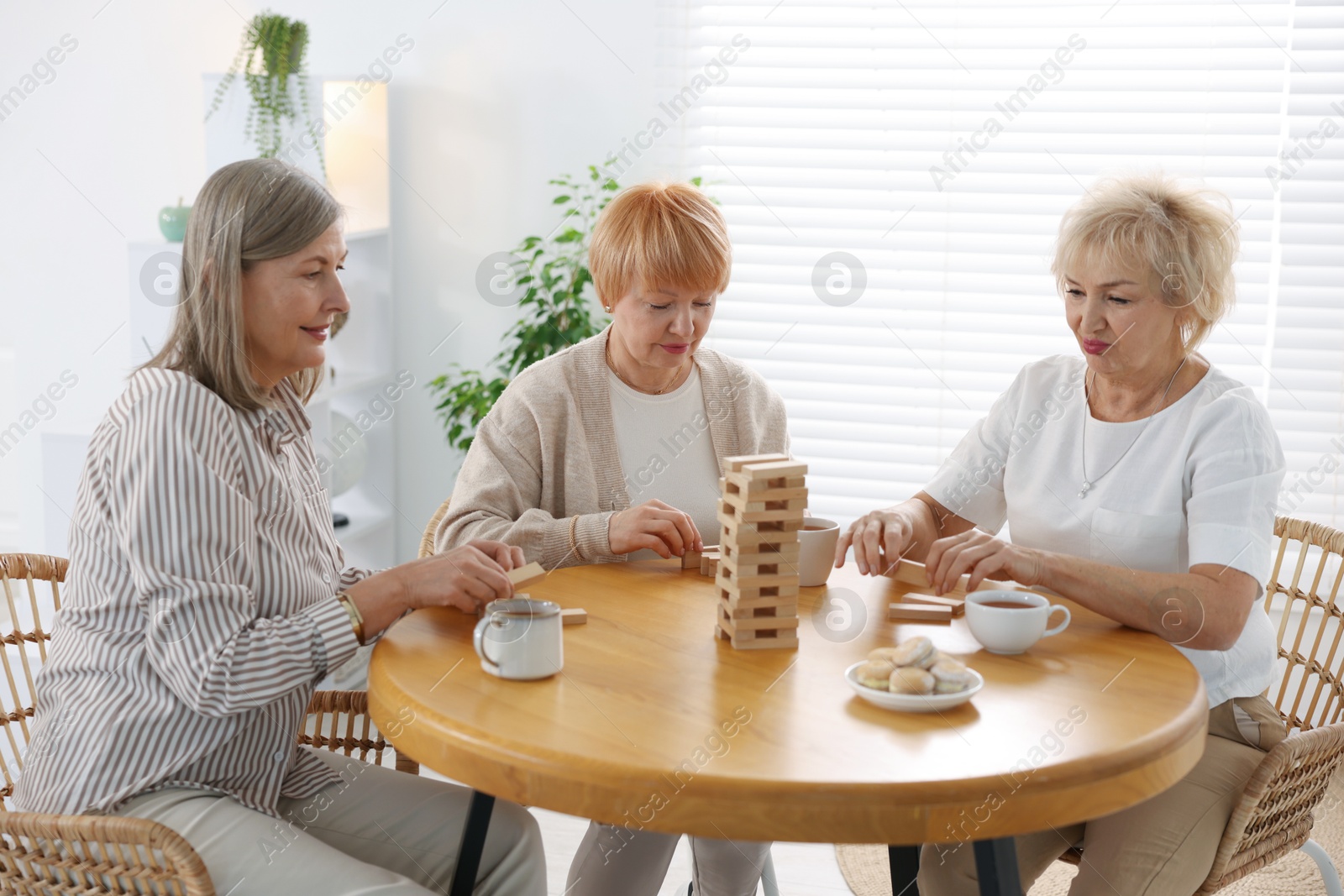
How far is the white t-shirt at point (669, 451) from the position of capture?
2172mm

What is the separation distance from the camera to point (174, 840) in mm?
1337

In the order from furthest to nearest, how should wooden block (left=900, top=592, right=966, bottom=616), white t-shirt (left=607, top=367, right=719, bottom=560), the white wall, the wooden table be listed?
the white wall
white t-shirt (left=607, top=367, right=719, bottom=560)
wooden block (left=900, top=592, right=966, bottom=616)
the wooden table

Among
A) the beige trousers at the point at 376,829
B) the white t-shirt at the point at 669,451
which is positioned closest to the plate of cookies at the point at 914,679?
the beige trousers at the point at 376,829

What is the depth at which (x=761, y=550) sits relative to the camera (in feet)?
5.04

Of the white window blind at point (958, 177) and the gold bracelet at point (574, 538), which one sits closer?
the gold bracelet at point (574, 538)

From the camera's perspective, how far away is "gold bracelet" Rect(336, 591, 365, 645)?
1.58 metres

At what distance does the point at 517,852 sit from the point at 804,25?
2738 millimetres

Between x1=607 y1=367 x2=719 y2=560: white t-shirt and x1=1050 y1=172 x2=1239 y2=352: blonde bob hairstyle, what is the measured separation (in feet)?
2.39

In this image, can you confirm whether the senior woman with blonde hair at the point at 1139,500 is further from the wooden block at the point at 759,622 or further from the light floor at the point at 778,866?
the light floor at the point at 778,866

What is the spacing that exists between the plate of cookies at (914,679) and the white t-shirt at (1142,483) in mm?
569

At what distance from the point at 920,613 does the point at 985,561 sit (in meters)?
0.13

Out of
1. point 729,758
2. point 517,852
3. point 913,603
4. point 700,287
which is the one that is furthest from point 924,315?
point 729,758

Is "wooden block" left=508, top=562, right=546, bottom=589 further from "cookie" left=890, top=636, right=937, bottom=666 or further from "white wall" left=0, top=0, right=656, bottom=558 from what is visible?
"white wall" left=0, top=0, right=656, bottom=558

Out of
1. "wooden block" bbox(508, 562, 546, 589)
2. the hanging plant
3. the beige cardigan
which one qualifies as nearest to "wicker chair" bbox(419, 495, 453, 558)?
the beige cardigan
